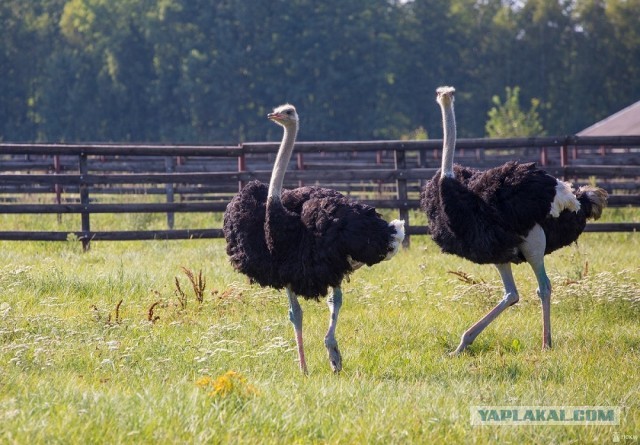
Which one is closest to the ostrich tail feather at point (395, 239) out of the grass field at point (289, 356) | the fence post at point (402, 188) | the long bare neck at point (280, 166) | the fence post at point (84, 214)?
the grass field at point (289, 356)

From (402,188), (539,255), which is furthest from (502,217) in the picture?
(402,188)

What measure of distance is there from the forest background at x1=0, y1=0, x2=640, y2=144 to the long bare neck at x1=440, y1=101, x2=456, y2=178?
46336 millimetres

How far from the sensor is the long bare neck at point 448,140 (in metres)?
7.68

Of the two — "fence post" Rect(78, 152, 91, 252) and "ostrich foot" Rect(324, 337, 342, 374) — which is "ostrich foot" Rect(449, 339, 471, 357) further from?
"fence post" Rect(78, 152, 91, 252)

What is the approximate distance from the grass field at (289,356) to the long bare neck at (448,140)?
1.12 metres

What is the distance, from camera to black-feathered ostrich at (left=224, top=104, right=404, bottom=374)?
6.64 m

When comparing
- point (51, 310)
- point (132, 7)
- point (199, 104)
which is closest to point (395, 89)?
point (199, 104)

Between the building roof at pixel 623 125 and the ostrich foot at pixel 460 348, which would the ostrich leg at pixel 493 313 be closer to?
the ostrich foot at pixel 460 348

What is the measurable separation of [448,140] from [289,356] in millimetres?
2025

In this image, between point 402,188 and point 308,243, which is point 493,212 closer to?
point 308,243

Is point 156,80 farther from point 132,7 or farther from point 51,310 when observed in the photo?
point 51,310

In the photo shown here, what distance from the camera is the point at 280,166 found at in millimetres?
6984

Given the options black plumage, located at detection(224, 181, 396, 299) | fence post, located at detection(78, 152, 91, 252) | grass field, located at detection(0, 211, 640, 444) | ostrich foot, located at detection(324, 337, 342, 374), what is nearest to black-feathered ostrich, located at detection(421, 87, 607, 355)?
grass field, located at detection(0, 211, 640, 444)

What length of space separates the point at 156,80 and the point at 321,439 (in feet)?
175
